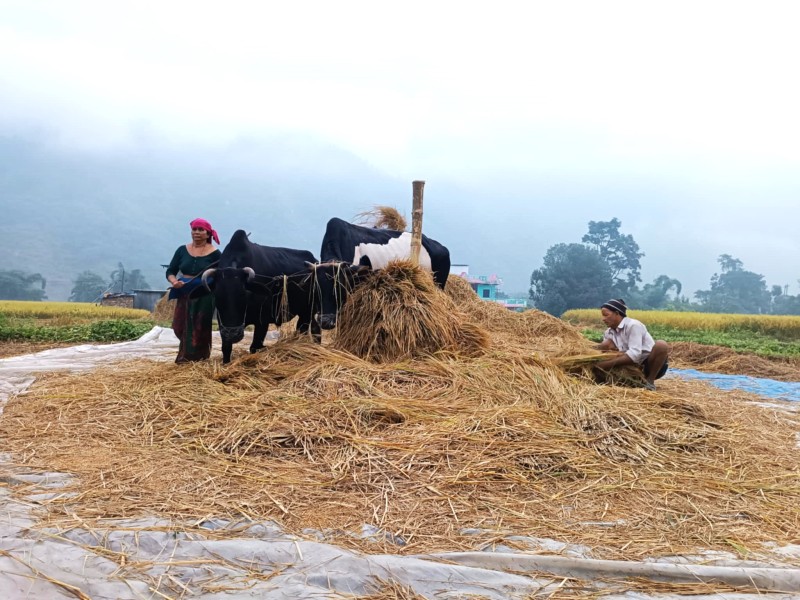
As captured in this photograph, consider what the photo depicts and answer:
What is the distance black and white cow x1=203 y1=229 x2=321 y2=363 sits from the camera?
616 cm

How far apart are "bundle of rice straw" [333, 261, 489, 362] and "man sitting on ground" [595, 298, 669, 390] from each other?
1153mm

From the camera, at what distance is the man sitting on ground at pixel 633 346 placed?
A: 580 cm

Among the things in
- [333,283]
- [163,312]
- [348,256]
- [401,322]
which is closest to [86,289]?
[163,312]

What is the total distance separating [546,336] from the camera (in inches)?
419

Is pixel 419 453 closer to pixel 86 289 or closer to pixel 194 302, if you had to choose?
pixel 194 302

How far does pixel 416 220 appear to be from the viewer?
23.9 feet

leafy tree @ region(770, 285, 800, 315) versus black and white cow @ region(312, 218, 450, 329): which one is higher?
black and white cow @ region(312, 218, 450, 329)

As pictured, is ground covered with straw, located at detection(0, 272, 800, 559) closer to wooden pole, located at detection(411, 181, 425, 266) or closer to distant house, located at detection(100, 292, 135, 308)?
wooden pole, located at detection(411, 181, 425, 266)

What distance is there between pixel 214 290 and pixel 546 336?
6119mm

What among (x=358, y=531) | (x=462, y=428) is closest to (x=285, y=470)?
(x=358, y=531)

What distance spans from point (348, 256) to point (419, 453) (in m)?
3.87

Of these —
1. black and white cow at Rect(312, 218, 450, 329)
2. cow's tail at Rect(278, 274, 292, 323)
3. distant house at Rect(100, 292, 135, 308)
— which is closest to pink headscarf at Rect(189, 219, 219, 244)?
cow's tail at Rect(278, 274, 292, 323)

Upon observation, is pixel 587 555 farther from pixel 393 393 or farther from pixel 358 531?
pixel 393 393

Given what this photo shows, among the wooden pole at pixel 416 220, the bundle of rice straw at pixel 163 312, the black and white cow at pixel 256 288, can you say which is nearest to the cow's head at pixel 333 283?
the black and white cow at pixel 256 288
